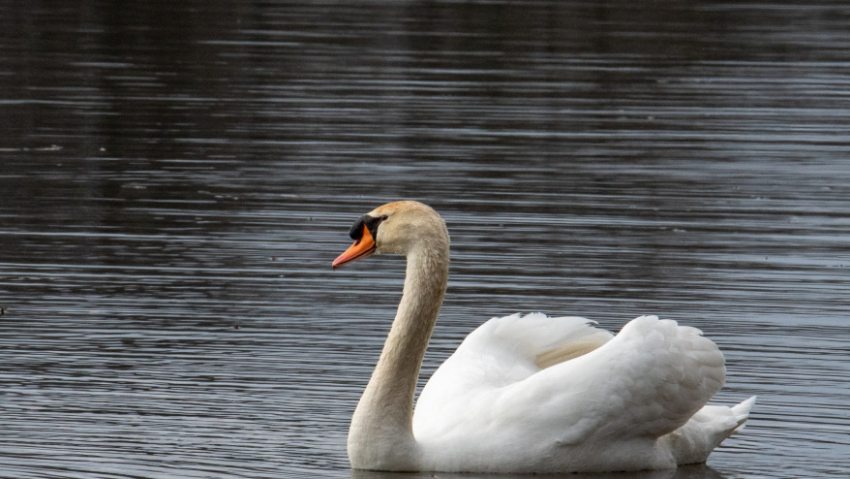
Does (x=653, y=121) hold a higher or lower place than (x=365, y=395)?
lower

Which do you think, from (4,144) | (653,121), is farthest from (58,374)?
(653,121)

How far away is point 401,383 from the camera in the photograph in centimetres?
815

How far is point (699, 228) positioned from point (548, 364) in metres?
6.23

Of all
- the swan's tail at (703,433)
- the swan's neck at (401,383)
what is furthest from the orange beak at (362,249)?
the swan's tail at (703,433)

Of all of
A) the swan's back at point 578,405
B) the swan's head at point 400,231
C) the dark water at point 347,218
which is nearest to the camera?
the swan's back at point 578,405

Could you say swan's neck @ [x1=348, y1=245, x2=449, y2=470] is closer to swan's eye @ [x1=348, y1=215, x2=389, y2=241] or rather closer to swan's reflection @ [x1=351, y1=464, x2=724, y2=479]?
swan's reflection @ [x1=351, y1=464, x2=724, y2=479]

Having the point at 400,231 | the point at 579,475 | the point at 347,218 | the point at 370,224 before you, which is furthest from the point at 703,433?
the point at 347,218

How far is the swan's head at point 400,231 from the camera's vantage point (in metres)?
8.17

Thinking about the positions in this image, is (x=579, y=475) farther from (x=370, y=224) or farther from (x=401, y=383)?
(x=370, y=224)

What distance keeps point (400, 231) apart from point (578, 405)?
3.90 feet

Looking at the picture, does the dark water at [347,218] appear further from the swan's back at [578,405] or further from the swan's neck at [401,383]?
the swan's back at [578,405]

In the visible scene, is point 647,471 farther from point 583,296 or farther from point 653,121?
Result: point 653,121

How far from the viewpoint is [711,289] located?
40.6 feet

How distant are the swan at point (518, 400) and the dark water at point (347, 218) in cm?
23
